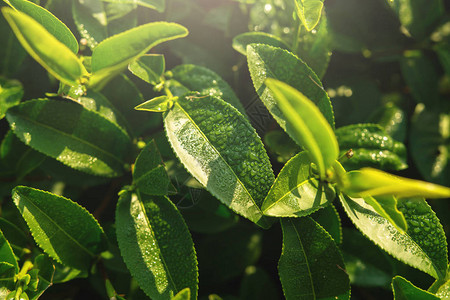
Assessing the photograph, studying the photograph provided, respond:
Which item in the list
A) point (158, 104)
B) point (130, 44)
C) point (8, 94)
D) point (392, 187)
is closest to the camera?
point (392, 187)

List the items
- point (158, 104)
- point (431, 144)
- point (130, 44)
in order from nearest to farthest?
point (130, 44) → point (158, 104) → point (431, 144)

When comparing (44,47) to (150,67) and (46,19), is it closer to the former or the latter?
(46,19)

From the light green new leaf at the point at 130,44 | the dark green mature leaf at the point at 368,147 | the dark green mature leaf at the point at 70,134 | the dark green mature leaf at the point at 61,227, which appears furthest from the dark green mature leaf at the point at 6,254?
the dark green mature leaf at the point at 368,147

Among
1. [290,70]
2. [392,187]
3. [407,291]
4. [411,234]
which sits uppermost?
[290,70]

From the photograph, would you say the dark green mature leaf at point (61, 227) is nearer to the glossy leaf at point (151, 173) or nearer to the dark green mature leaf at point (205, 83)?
the glossy leaf at point (151, 173)

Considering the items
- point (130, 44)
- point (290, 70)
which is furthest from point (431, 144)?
point (130, 44)

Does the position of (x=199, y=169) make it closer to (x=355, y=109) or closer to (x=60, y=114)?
(x=60, y=114)

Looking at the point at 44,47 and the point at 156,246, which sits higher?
the point at 44,47
